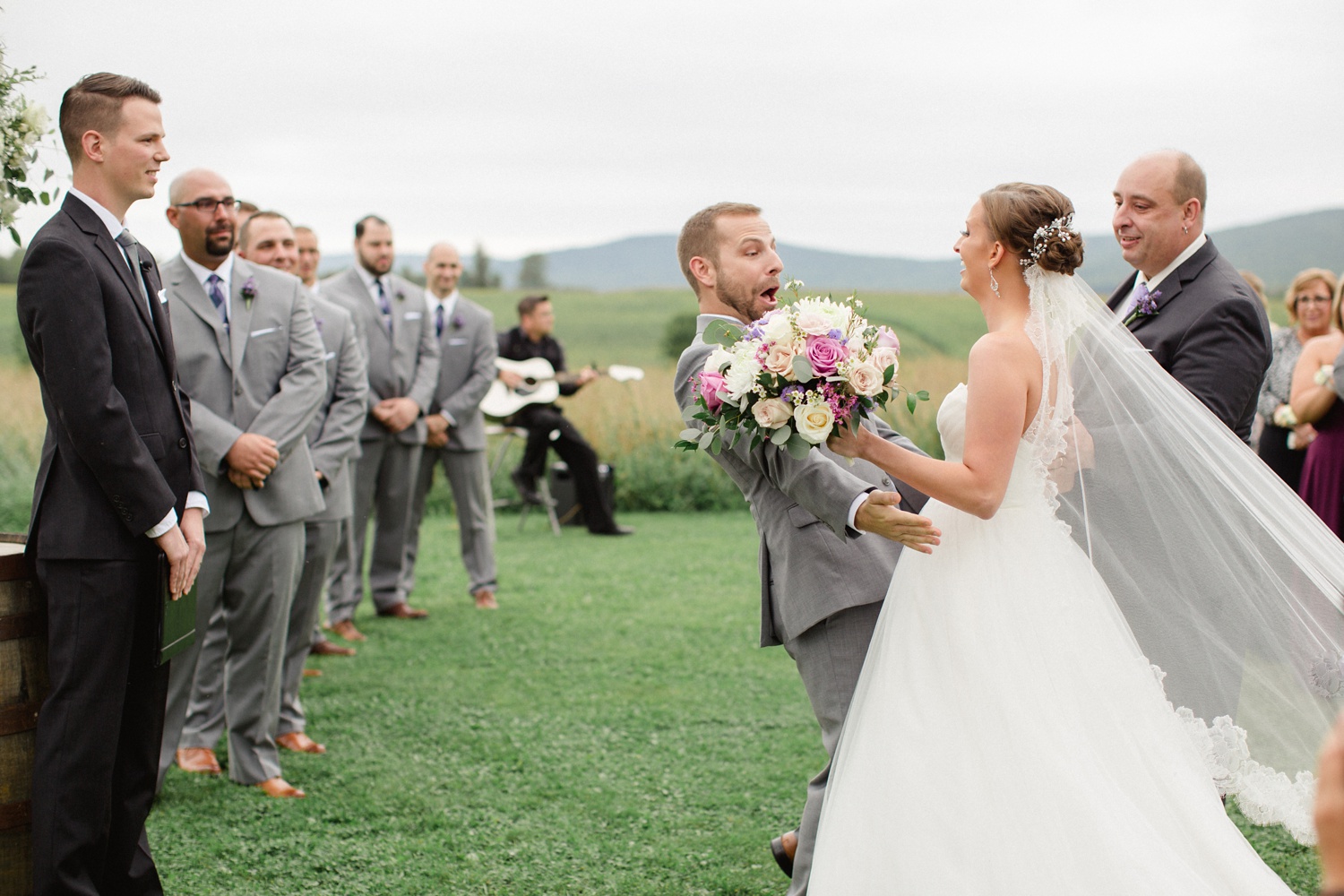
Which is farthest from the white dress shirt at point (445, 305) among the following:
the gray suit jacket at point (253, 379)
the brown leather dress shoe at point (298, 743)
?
the brown leather dress shoe at point (298, 743)

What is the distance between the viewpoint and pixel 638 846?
13.9ft

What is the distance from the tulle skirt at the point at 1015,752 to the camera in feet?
8.93

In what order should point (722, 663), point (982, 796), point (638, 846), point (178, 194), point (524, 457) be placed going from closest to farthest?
point (982, 796) → point (638, 846) → point (178, 194) → point (722, 663) → point (524, 457)

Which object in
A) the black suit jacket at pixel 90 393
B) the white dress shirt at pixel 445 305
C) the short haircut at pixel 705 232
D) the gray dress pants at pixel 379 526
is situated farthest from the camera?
the white dress shirt at pixel 445 305

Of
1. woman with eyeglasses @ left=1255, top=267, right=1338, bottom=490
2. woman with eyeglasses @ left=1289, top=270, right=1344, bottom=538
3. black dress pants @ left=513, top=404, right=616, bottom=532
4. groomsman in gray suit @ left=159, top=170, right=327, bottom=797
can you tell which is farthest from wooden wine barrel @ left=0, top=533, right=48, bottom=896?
black dress pants @ left=513, top=404, right=616, bottom=532

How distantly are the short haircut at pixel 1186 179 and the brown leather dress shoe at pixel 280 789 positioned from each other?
4.21 metres

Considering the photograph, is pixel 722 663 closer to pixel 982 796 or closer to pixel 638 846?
pixel 638 846

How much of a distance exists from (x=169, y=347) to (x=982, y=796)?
2635 mm

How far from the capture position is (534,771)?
5.10 meters

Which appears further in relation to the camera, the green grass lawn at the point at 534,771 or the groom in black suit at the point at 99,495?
the green grass lawn at the point at 534,771

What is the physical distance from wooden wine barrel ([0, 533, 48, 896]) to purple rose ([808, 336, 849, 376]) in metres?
2.24

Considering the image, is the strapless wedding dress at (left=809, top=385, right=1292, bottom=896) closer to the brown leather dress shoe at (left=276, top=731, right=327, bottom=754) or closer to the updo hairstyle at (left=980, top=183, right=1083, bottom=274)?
the updo hairstyle at (left=980, top=183, right=1083, bottom=274)

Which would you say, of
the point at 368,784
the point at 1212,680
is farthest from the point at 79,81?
the point at 1212,680

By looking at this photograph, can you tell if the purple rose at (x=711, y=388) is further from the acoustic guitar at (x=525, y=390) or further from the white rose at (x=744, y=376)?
the acoustic guitar at (x=525, y=390)
